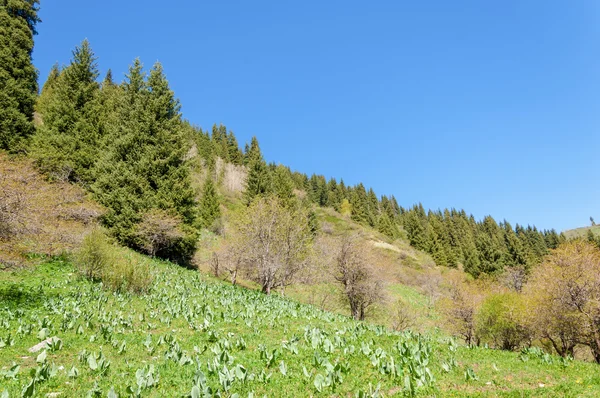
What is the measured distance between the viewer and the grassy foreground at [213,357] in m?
6.68

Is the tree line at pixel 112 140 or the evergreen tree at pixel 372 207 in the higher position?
the evergreen tree at pixel 372 207

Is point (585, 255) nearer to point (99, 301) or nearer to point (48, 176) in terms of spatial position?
point (99, 301)

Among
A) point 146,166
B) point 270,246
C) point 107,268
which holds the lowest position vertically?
point 107,268

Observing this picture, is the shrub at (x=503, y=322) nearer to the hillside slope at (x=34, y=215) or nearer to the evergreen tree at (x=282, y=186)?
the hillside slope at (x=34, y=215)

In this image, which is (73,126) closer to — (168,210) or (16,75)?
(16,75)

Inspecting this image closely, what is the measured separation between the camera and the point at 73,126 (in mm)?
33719

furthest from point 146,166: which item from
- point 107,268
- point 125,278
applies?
point 125,278

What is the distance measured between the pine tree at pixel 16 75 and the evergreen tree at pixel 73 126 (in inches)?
59.6

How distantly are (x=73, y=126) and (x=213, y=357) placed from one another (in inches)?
1364

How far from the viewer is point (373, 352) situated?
31.9 ft

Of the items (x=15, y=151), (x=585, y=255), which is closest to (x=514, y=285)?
(x=585, y=255)

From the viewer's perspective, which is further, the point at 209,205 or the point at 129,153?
the point at 209,205

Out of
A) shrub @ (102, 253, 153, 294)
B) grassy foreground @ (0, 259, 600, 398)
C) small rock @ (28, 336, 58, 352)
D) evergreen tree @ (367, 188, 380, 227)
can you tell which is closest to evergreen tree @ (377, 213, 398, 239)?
evergreen tree @ (367, 188, 380, 227)

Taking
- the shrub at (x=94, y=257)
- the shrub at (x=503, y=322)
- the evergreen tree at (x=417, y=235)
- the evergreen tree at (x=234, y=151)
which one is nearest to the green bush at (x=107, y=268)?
the shrub at (x=94, y=257)
